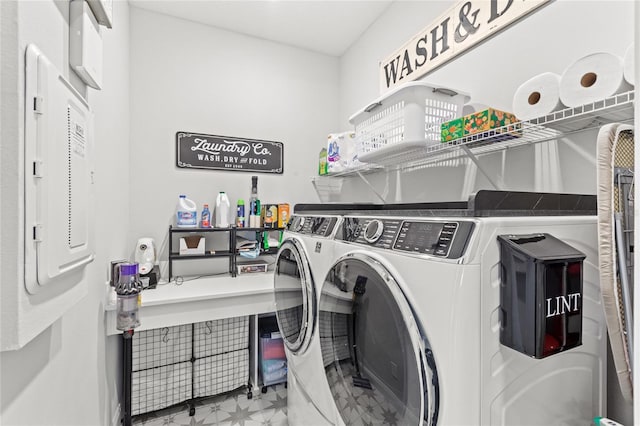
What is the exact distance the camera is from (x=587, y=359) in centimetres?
94

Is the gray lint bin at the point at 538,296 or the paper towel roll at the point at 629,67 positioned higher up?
the paper towel roll at the point at 629,67

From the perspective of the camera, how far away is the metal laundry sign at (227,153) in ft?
8.31

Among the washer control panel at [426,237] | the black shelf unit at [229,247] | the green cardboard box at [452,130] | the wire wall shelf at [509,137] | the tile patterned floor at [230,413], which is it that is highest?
the green cardboard box at [452,130]

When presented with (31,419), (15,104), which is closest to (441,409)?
(31,419)

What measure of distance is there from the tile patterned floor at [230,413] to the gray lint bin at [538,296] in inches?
70.3

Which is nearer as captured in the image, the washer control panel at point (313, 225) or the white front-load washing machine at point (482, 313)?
the white front-load washing machine at point (482, 313)

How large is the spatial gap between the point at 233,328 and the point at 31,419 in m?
1.49

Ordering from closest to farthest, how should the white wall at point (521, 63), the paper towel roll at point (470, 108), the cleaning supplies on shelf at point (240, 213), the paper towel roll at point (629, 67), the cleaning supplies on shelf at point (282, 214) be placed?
the paper towel roll at point (629, 67), the white wall at point (521, 63), the paper towel roll at point (470, 108), the cleaning supplies on shelf at point (240, 213), the cleaning supplies on shelf at point (282, 214)

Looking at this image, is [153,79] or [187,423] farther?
[153,79]

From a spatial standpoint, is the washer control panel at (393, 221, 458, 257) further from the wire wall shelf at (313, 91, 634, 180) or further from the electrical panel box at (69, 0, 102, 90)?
the electrical panel box at (69, 0, 102, 90)

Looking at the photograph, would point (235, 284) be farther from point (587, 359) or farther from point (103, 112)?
point (587, 359)

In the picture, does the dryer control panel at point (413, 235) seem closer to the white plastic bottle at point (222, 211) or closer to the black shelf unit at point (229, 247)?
the black shelf unit at point (229, 247)

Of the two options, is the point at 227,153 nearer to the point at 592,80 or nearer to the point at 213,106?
the point at 213,106

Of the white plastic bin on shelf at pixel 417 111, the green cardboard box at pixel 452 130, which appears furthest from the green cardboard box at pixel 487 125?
the white plastic bin on shelf at pixel 417 111
